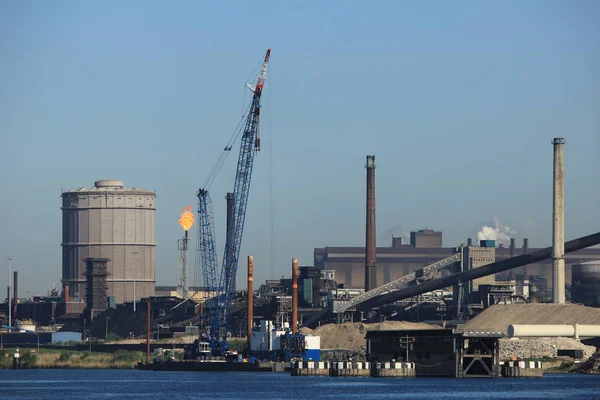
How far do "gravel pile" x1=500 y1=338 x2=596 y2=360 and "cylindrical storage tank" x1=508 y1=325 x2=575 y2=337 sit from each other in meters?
0.82

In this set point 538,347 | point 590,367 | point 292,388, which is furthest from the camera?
point 538,347

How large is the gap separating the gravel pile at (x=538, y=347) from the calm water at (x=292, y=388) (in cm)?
3141

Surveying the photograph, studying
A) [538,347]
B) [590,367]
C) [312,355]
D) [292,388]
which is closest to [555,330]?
[538,347]

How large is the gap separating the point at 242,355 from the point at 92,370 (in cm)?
2539

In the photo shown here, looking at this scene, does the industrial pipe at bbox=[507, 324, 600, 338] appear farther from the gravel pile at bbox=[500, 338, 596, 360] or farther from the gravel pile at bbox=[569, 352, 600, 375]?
the gravel pile at bbox=[569, 352, 600, 375]

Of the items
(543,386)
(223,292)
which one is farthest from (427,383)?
(223,292)

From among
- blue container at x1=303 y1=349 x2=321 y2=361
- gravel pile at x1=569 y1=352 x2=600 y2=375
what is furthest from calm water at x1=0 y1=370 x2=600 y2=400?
blue container at x1=303 y1=349 x2=321 y2=361

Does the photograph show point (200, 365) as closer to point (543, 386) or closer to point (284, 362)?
point (284, 362)

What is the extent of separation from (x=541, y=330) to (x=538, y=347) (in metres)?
5.26

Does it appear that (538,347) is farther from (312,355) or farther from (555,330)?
(312,355)

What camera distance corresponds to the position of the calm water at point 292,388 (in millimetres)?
110500

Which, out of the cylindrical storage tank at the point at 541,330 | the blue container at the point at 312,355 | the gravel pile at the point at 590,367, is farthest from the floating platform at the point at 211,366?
the gravel pile at the point at 590,367

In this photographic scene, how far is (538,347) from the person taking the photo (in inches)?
7003

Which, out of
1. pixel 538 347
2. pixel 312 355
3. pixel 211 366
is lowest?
pixel 211 366
